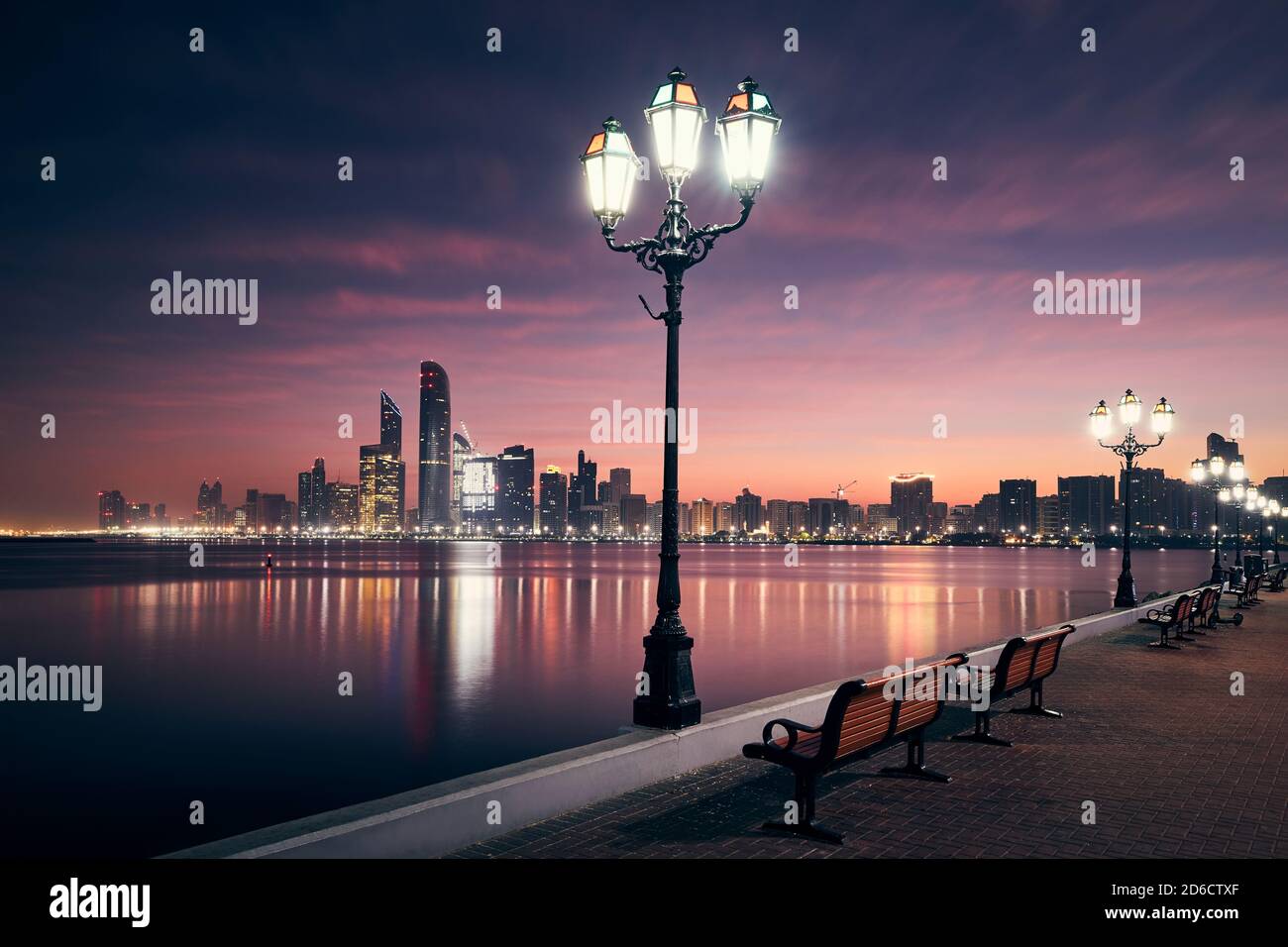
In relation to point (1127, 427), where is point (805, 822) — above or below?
below

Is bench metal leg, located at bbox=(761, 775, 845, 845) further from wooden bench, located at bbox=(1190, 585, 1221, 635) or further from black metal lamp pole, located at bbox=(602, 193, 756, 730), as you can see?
wooden bench, located at bbox=(1190, 585, 1221, 635)

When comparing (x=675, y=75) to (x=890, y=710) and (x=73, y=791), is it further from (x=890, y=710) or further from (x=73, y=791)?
(x=73, y=791)

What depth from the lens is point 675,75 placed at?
8.88 m

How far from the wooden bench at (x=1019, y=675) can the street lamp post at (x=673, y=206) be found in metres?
3.50

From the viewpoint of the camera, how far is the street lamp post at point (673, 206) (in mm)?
8812

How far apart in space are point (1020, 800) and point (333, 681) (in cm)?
2280

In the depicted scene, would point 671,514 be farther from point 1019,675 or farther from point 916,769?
point 1019,675

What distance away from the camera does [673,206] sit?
948 cm

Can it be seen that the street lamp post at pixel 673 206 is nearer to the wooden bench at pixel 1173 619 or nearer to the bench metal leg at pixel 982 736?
the bench metal leg at pixel 982 736

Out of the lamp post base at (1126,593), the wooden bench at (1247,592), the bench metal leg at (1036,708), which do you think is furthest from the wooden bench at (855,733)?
the wooden bench at (1247,592)

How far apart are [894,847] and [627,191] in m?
6.48

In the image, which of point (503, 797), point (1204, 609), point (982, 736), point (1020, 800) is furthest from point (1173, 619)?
point (503, 797)

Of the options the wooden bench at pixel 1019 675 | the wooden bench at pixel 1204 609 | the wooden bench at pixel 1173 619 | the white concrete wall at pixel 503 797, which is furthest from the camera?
the wooden bench at pixel 1204 609
